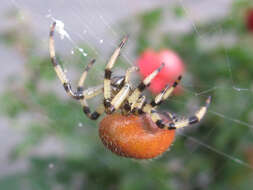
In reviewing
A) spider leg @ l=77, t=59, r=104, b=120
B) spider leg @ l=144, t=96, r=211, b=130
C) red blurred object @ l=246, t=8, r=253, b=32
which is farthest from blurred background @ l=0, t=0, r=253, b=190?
spider leg @ l=144, t=96, r=211, b=130

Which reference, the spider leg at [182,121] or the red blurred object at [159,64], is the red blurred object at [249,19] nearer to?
the red blurred object at [159,64]

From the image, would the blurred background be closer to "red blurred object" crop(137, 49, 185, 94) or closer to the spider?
"red blurred object" crop(137, 49, 185, 94)

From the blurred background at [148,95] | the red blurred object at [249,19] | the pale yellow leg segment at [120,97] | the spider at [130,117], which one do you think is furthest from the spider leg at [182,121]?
the red blurred object at [249,19]

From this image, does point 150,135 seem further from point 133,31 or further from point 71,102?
point 133,31

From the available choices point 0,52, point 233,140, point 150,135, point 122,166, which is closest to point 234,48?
point 233,140

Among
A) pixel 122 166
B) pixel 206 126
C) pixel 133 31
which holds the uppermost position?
pixel 133 31

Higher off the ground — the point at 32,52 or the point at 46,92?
the point at 32,52
